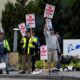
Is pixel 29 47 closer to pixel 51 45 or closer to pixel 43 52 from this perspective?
pixel 43 52

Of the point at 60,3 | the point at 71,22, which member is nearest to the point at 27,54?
the point at 71,22

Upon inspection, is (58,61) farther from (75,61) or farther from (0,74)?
(0,74)

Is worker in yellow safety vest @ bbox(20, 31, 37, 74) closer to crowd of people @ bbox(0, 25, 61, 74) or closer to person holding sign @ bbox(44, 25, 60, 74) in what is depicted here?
crowd of people @ bbox(0, 25, 61, 74)

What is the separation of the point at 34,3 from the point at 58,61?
13449 mm

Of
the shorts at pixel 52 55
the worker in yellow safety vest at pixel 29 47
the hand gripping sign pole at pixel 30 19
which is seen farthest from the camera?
the hand gripping sign pole at pixel 30 19

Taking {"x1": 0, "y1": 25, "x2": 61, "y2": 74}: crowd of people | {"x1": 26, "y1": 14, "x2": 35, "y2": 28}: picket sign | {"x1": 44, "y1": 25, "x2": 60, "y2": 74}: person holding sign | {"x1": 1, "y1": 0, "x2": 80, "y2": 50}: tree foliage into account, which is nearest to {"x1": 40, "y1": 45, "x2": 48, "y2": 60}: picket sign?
{"x1": 0, "y1": 25, "x2": 61, "y2": 74}: crowd of people

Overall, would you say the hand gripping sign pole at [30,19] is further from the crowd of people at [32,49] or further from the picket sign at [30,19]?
the crowd of people at [32,49]

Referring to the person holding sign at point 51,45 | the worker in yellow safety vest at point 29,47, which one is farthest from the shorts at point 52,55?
the worker in yellow safety vest at point 29,47

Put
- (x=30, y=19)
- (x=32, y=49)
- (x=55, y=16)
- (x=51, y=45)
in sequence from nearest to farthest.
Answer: (x=32, y=49) < (x=51, y=45) < (x=30, y=19) < (x=55, y=16)

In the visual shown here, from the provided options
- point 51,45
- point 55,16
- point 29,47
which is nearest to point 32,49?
point 29,47

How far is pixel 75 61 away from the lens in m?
21.3

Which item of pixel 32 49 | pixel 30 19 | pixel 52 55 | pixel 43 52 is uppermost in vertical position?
pixel 30 19

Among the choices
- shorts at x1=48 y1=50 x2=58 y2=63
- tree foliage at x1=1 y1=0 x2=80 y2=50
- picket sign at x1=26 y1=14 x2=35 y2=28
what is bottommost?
shorts at x1=48 y1=50 x2=58 y2=63

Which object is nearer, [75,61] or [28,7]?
[75,61]
